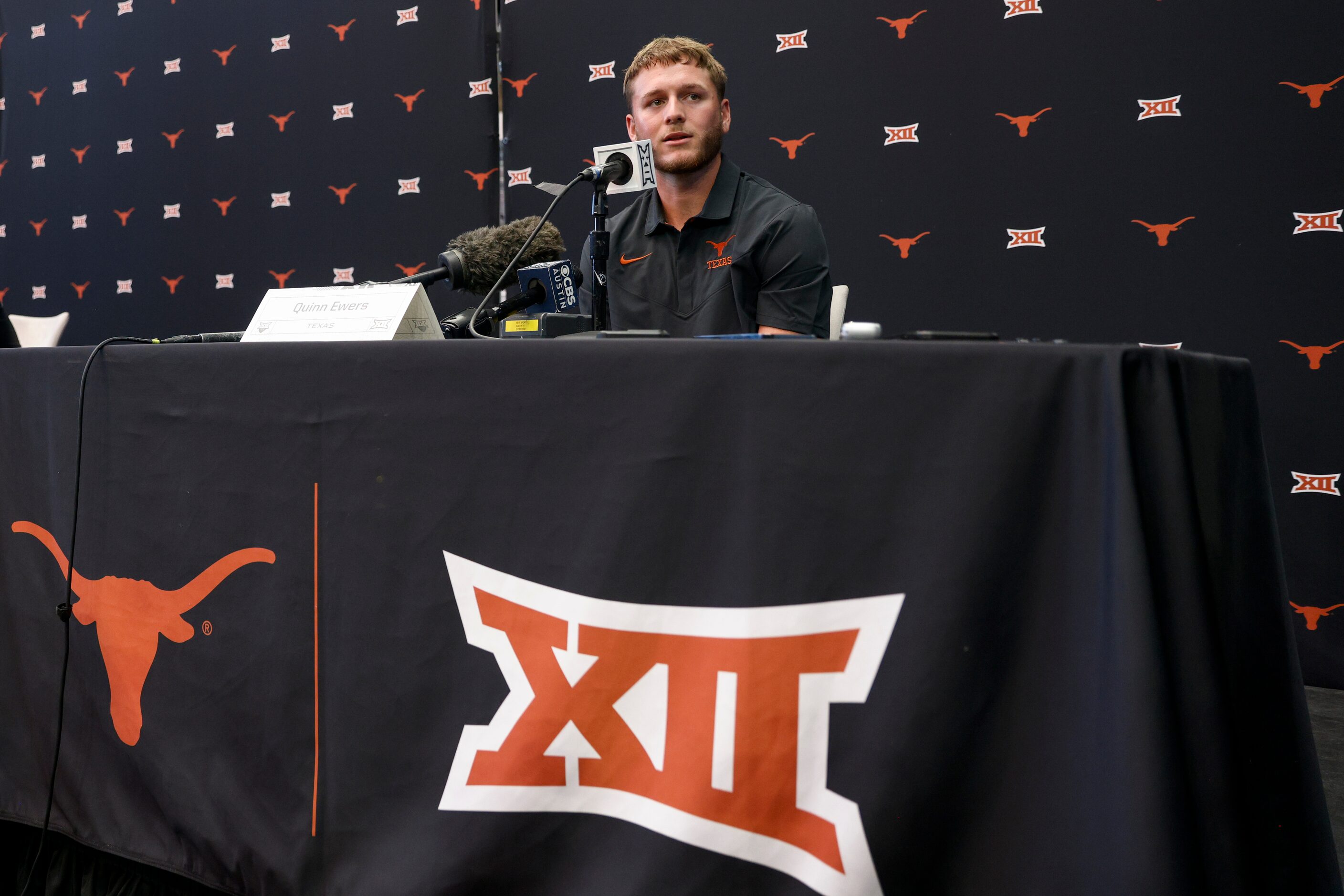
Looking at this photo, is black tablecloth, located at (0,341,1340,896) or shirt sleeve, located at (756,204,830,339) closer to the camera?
black tablecloth, located at (0,341,1340,896)

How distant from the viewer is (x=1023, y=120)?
1980 millimetres

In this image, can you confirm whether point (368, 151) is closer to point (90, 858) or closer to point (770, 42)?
point (770, 42)

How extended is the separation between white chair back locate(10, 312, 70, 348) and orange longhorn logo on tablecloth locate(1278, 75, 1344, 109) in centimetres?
355

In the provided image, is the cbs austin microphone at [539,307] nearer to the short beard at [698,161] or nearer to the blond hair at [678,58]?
the short beard at [698,161]

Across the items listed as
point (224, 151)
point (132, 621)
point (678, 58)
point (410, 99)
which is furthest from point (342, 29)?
point (132, 621)

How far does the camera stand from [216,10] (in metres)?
2.95

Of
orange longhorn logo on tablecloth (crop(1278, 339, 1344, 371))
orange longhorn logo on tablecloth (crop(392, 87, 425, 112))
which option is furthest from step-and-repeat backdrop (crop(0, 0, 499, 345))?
orange longhorn logo on tablecloth (crop(1278, 339, 1344, 371))

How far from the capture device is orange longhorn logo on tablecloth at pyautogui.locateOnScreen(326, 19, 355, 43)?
2.74 meters

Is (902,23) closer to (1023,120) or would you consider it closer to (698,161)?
(1023,120)

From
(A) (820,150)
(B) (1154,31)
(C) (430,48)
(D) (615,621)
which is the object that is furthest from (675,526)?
(C) (430,48)

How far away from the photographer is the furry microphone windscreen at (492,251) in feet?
3.79

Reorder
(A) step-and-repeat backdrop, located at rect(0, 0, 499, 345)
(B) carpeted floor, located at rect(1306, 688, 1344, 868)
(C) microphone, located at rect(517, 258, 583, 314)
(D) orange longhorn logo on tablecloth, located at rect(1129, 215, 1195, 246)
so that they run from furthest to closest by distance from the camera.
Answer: (A) step-and-repeat backdrop, located at rect(0, 0, 499, 345) → (D) orange longhorn logo on tablecloth, located at rect(1129, 215, 1195, 246) → (B) carpeted floor, located at rect(1306, 688, 1344, 868) → (C) microphone, located at rect(517, 258, 583, 314)

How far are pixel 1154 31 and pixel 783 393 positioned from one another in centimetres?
190

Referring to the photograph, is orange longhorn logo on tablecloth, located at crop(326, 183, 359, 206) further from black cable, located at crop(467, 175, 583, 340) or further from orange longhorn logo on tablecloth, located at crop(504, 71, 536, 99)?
black cable, located at crop(467, 175, 583, 340)
